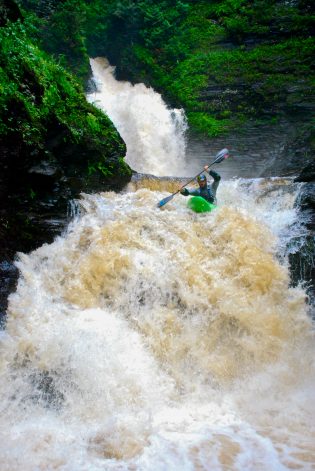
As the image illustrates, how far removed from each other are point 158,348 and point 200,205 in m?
2.99

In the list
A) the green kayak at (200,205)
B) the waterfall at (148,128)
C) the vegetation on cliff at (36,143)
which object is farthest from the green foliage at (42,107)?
the waterfall at (148,128)

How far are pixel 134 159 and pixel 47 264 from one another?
710 cm

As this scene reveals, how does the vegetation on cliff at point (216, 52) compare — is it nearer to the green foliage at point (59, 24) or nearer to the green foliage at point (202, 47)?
the green foliage at point (202, 47)

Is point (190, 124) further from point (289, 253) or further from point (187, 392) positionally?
point (187, 392)

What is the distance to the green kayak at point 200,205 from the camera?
700 cm

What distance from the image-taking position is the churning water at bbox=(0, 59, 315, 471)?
348 cm

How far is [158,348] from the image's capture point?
16.0 feet

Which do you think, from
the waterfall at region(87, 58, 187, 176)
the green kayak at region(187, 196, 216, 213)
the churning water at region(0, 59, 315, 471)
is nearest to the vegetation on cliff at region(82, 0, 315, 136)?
the waterfall at region(87, 58, 187, 176)

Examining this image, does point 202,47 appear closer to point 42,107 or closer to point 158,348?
point 42,107

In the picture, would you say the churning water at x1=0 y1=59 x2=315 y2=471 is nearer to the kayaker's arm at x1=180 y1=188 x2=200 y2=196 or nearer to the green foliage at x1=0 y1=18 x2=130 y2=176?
the kayaker's arm at x1=180 y1=188 x2=200 y2=196

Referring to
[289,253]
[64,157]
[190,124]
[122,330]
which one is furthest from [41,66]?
[190,124]

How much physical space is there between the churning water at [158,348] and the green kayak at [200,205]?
133 mm

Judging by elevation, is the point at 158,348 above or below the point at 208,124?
below

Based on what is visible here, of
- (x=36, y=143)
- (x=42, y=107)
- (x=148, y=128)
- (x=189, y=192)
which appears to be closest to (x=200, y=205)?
(x=189, y=192)
